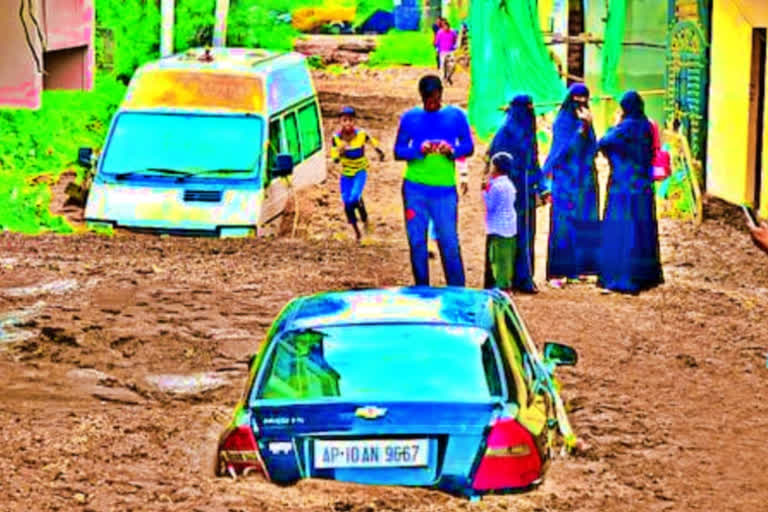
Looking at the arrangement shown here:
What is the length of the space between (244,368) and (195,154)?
707cm

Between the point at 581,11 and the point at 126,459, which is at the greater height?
the point at 581,11

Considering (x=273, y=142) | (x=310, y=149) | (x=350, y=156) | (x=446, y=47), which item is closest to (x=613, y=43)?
(x=310, y=149)

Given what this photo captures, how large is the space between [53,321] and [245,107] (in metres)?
5.66

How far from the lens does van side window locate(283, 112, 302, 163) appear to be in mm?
21344

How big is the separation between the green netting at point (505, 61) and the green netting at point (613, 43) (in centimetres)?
76

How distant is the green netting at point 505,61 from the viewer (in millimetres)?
24750

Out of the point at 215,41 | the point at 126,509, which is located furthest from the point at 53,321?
the point at 215,41

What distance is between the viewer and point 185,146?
66.2ft

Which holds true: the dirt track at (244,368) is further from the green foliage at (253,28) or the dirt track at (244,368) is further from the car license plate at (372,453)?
the green foliage at (253,28)

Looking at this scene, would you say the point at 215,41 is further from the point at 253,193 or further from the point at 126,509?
the point at 126,509

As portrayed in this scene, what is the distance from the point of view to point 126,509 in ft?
28.5

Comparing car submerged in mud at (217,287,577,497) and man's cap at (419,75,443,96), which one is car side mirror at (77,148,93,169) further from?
car submerged in mud at (217,287,577,497)

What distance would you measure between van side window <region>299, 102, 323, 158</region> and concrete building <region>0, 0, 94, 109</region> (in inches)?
431

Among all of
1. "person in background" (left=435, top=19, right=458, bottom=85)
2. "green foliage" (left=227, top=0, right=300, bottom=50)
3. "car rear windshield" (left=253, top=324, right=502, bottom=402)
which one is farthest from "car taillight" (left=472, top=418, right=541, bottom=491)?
"person in background" (left=435, top=19, right=458, bottom=85)
